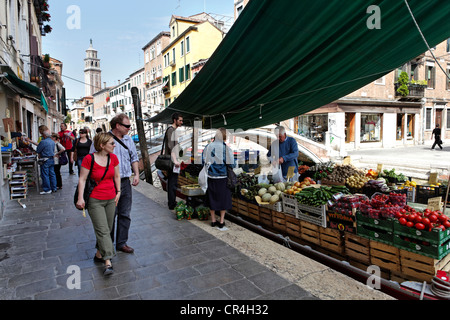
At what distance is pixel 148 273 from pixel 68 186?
304 inches

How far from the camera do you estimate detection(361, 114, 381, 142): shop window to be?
23.8m

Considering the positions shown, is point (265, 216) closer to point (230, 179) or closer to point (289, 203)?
point (289, 203)

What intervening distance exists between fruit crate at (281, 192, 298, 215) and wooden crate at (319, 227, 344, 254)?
1.85 feet

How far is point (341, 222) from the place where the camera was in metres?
4.15

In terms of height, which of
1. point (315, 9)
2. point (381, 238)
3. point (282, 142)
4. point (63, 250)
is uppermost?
point (315, 9)

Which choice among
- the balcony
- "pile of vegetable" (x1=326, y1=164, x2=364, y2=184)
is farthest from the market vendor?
the balcony

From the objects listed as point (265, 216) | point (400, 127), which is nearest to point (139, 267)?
point (265, 216)

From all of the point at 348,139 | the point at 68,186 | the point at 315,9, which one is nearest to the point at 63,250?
the point at 315,9

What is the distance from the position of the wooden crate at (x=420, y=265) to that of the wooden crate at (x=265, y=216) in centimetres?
230

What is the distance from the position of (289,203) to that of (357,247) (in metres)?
1.30

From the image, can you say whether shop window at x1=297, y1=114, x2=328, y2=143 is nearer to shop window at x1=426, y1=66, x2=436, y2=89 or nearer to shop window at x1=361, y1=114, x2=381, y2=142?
shop window at x1=361, y1=114, x2=381, y2=142

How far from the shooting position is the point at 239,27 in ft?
11.2
